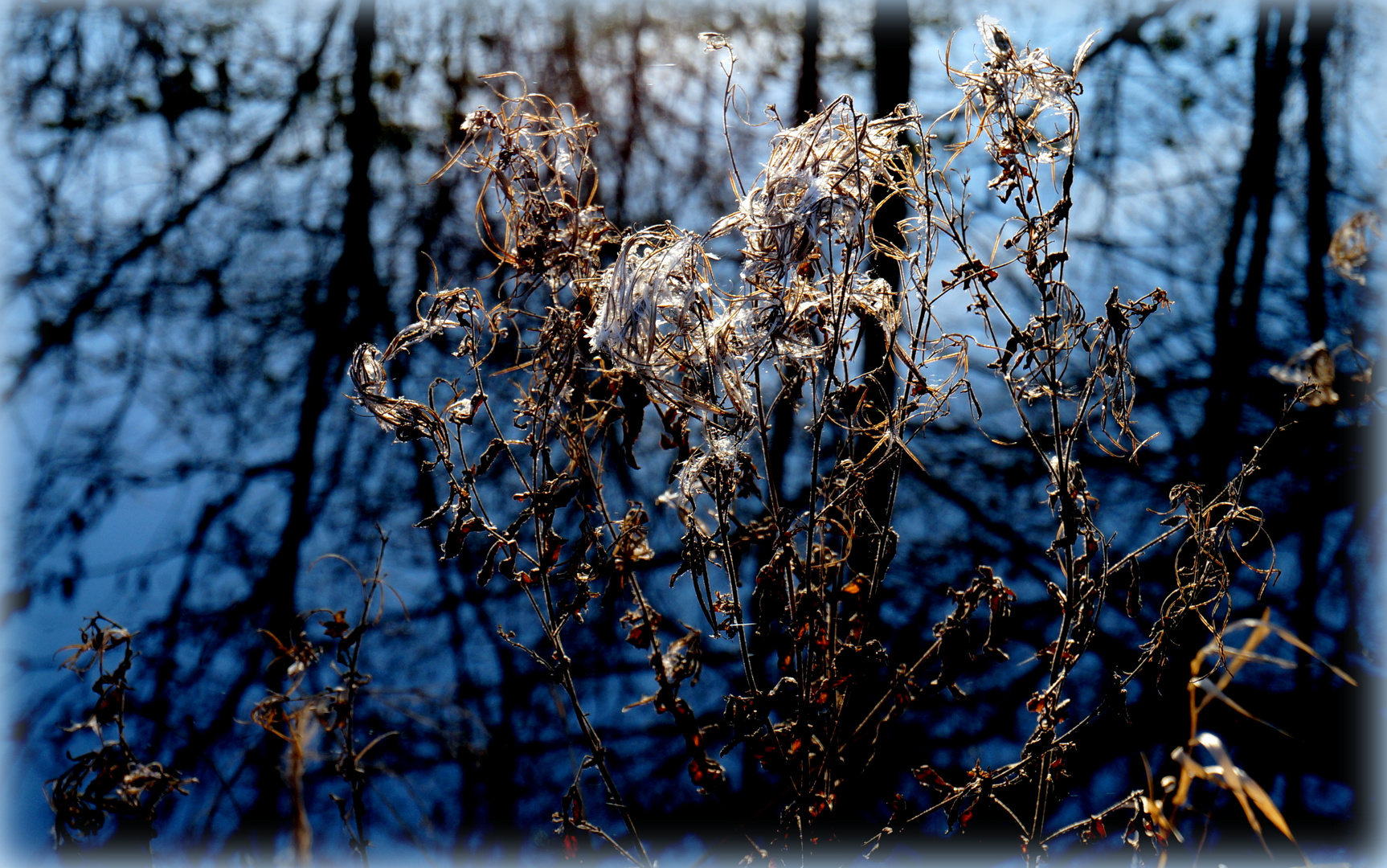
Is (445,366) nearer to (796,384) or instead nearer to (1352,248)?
(796,384)

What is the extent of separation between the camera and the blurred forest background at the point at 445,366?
184cm

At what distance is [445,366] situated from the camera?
2.27 m

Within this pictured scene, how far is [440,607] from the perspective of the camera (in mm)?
2010

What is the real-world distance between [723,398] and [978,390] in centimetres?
146

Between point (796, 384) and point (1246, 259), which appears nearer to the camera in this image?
point (796, 384)

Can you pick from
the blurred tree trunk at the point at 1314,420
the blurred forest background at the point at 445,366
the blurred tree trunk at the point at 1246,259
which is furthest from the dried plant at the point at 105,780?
the blurred tree trunk at the point at 1246,259

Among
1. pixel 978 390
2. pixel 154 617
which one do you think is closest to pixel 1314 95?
pixel 978 390

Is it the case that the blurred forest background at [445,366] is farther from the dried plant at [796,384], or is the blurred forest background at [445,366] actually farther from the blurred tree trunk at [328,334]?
the dried plant at [796,384]

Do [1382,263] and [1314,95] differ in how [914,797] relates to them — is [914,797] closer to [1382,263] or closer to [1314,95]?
[1382,263]

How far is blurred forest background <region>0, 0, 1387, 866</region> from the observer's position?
1840 millimetres

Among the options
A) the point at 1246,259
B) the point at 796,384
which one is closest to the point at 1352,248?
the point at 796,384

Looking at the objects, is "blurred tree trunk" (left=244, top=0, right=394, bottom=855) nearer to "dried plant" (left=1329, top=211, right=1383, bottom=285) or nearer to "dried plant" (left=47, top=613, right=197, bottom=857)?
"dried plant" (left=47, top=613, right=197, bottom=857)

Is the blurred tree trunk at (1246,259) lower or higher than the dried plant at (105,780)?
higher

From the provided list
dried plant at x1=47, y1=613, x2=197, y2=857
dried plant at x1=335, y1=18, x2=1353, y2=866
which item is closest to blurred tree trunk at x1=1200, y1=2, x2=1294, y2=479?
dried plant at x1=335, y1=18, x2=1353, y2=866
